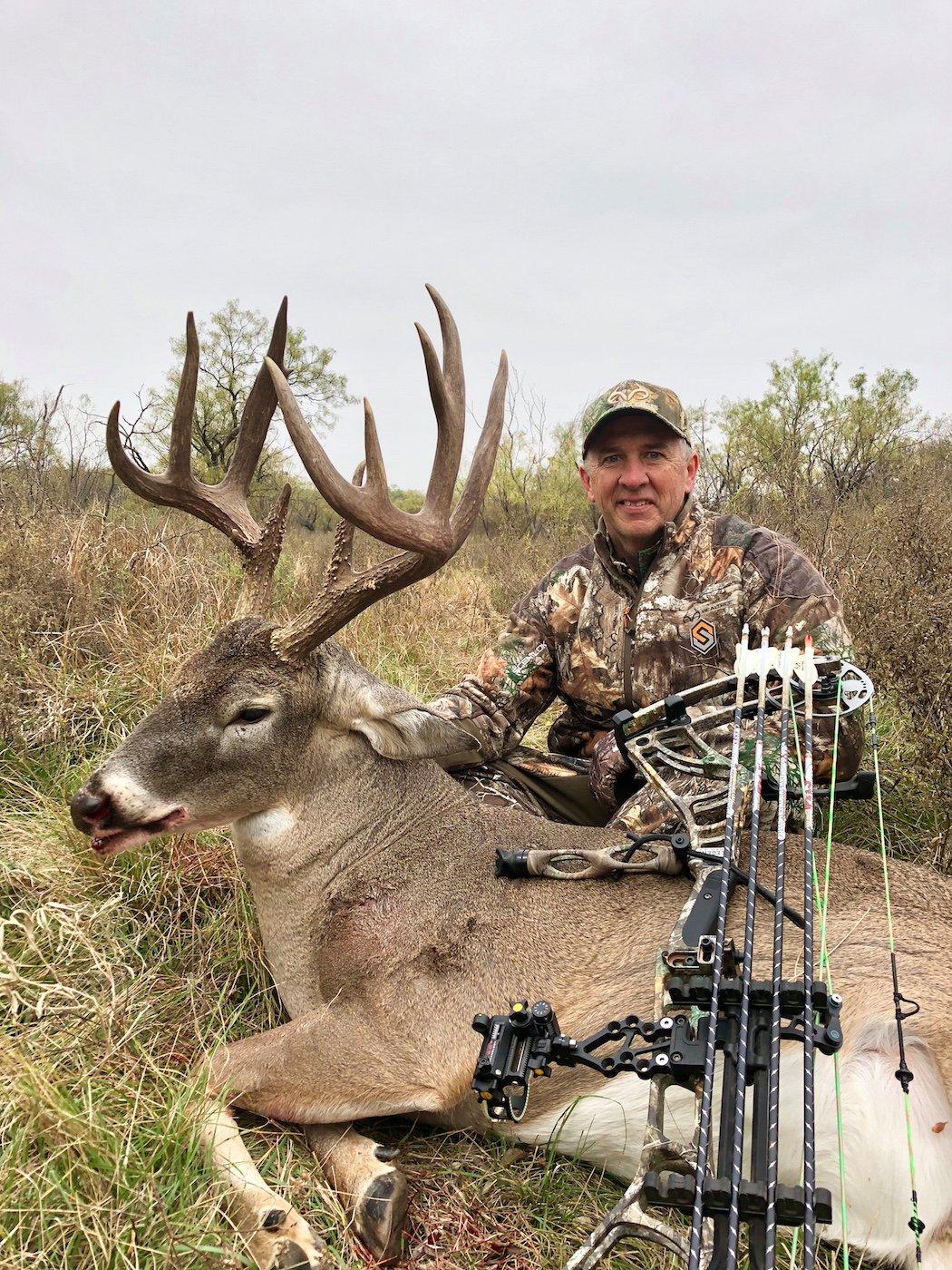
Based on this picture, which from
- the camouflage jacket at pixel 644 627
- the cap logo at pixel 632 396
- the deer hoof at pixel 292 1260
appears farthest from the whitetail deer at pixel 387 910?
the cap logo at pixel 632 396

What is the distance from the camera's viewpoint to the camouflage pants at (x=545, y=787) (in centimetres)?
439

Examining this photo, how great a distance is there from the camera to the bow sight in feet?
5.38

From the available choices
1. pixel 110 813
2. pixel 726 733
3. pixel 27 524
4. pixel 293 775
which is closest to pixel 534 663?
pixel 726 733

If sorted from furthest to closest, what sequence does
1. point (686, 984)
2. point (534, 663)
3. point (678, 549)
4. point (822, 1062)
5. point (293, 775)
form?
point (534, 663), point (678, 549), point (293, 775), point (822, 1062), point (686, 984)

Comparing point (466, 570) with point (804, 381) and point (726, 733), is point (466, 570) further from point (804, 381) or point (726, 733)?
point (726, 733)

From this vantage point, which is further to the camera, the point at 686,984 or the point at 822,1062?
the point at 822,1062

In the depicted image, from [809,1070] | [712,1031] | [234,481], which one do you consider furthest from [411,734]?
[809,1070]

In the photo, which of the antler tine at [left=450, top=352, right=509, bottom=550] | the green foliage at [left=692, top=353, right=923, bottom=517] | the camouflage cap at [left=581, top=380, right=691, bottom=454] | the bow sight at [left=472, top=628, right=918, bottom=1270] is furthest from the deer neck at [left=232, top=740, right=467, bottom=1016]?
the green foliage at [left=692, top=353, right=923, bottom=517]

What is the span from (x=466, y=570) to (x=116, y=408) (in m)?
8.99

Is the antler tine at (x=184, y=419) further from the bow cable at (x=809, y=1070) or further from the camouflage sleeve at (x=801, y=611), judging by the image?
the bow cable at (x=809, y=1070)

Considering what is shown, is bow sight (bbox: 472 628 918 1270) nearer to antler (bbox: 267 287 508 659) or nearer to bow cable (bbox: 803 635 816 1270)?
bow cable (bbox: 803 635 816 1270)

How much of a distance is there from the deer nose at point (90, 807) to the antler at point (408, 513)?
32.0 inches

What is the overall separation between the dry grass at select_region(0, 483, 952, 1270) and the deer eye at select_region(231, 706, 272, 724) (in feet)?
3.09

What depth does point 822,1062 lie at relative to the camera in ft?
9.05
